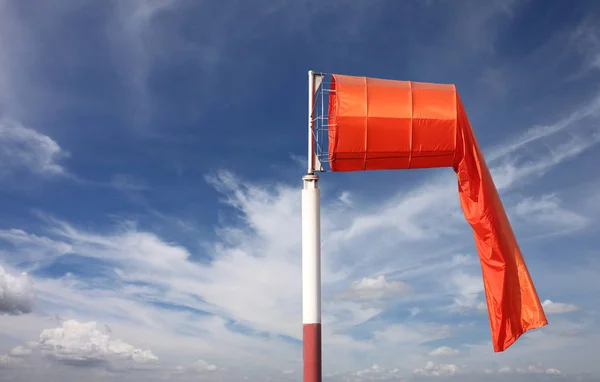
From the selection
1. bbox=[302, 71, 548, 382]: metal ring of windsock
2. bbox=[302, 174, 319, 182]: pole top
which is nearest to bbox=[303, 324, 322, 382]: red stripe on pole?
bbox=[302, 71, 548, 382]: metal ring of windsock

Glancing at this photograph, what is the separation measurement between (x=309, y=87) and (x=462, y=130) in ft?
18.7

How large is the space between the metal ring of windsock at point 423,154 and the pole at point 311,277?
37mm

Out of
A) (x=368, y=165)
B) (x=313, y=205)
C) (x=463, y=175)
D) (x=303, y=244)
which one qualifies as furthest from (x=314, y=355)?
(x=463, y=175)

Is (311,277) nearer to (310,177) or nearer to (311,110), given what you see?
(310,177)

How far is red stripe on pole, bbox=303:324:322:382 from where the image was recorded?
1939cm

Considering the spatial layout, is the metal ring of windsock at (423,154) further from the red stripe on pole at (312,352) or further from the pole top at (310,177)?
the red stripe on pole at (312,352)

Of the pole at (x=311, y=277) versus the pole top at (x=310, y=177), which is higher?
the pole top at (x=310, y=177)

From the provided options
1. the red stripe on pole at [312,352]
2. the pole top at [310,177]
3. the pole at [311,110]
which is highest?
the pole at [311,110]

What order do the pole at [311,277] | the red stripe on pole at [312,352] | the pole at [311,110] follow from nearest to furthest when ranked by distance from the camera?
1. the red stripe on pole at [312,352]
2. the pole at [311,277]
3. the pole at [311,110]

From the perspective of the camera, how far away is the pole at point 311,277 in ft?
64.0

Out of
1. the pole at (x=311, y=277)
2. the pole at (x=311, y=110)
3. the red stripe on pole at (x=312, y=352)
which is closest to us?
the red stripe on pole at (x=312, y=352)

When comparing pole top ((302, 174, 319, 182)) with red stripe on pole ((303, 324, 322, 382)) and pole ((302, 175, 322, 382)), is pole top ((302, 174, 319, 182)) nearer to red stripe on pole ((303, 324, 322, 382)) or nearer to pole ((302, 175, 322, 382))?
pole ((302, 175, 322, 382))

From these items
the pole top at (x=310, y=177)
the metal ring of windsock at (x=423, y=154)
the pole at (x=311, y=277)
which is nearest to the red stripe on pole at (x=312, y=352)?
the pole at (x=311, y=277)

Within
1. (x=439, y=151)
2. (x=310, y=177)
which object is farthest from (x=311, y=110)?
(x=439, y=151)
